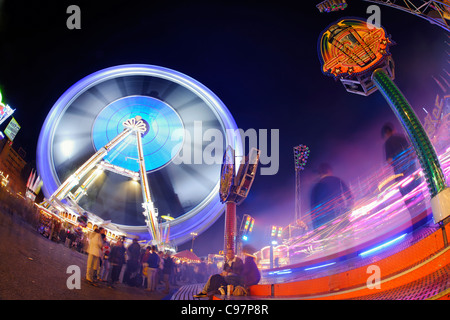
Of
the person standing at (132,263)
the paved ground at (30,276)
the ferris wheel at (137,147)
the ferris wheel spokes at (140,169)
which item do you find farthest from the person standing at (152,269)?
the ferris wheel spokes at (140,169)

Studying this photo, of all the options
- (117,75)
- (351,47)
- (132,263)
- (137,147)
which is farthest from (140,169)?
(351,47)

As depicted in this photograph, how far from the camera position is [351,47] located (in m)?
6.03

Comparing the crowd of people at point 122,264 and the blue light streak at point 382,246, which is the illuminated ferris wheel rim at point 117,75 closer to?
the crowd of people at point 122,264

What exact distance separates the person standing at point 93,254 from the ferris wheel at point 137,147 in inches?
651

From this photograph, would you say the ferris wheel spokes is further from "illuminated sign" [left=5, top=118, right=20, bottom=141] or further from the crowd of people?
the crowd of people

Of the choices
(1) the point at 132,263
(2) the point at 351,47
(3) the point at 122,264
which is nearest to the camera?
(2) the point at 351,47

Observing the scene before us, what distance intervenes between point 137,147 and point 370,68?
24.7m

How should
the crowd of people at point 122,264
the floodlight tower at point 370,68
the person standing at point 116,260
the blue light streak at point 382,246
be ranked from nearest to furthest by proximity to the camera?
the blue light streak at point 382,246 → the floodlight tower at point 370,68 → the crowd of people at point 122,264 → the person standing at point 116,260

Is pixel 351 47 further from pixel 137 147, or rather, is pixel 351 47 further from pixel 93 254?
pixel 137 147

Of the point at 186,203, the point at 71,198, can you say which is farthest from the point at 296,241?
the point at 71,198

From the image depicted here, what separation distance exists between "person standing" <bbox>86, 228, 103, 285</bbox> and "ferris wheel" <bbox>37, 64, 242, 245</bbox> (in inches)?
651

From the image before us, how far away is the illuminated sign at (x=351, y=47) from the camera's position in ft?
18.2

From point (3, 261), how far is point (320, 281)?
18.3ft
